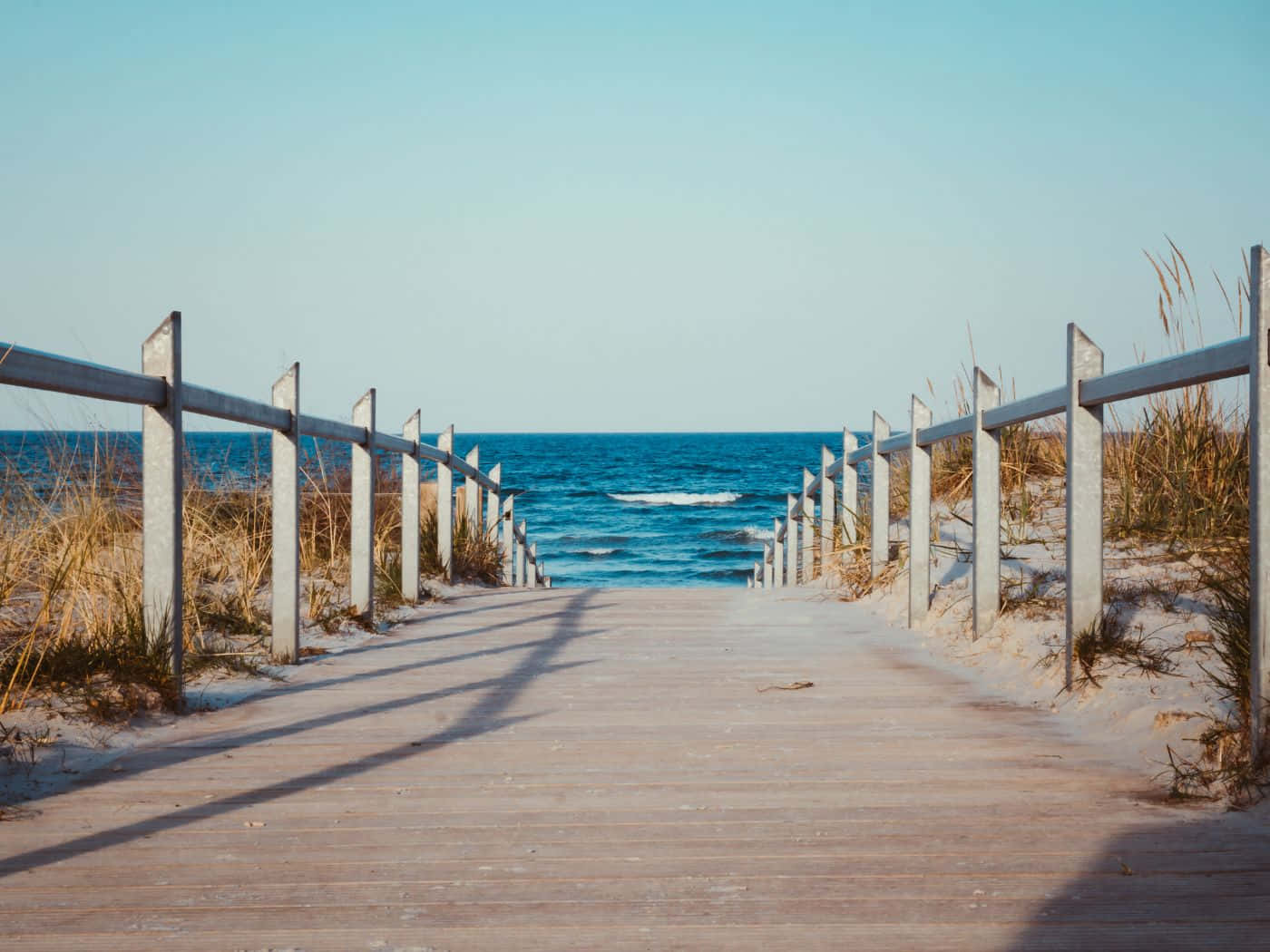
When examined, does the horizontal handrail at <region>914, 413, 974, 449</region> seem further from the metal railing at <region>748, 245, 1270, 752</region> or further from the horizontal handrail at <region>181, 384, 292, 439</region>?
the horizontal handrail at <region>181, 384, 292, 439</region>

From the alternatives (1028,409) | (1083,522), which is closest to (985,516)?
(1028,409)

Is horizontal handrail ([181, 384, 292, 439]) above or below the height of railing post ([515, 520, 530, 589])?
above

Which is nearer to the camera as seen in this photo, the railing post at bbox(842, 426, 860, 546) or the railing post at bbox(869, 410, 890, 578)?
the railing post at bbox(869, 410, 890, 578)

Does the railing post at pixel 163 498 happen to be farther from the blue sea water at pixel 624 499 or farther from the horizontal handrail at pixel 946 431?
the horizontal handrail at pixel 946 431

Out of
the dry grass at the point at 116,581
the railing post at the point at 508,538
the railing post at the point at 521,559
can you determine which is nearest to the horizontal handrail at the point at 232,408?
the dry grass at the point at 116,581

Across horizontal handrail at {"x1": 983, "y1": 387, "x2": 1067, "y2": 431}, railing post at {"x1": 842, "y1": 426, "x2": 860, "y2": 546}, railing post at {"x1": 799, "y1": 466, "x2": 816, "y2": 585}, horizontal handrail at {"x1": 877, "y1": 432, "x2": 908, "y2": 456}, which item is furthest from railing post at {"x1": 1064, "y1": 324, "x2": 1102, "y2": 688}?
railing post at {"x1": 799, "y1": 466, "x2": 816, "y2": 585}

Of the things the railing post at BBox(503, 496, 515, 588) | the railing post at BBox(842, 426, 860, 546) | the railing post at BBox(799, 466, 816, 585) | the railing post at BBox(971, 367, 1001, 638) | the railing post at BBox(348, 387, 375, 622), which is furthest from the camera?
the railing post at BBox(503, 496, 515, 588)

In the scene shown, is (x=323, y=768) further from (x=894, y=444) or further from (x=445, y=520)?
(x=445, y=520)

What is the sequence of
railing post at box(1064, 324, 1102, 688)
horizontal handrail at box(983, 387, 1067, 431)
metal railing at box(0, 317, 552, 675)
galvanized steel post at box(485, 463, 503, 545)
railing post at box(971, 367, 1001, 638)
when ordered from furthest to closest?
galvanized steel post at box(485, 463, 503, 545)
railing post at box(971, 367, 1001, 638)
horizontal handrail at box(983, 387, 1067, 431)
railing post at box(1064, 324, 1102, 688)
metal railing at box(0, 317, 552, 675)

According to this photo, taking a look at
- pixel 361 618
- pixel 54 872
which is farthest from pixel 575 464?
pixel 54 872

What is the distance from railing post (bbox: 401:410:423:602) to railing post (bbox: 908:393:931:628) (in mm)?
2690

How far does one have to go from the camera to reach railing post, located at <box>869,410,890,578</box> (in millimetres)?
5859

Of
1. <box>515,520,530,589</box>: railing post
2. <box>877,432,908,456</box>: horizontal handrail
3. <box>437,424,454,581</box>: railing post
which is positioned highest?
<box>877,432,908,456</box>: horizontal handrail

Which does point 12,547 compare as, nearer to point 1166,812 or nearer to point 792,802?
point 792,802
